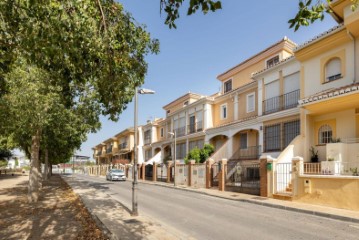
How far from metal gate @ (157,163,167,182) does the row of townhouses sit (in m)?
3.76

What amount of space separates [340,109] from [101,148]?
265 ft

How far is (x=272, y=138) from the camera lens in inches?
842

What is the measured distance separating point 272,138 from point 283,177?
5.40 meters

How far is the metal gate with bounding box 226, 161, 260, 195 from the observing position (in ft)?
60.6

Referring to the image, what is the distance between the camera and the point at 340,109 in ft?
52.0

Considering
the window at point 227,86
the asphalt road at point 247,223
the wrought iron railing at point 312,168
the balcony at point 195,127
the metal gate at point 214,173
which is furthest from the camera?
the balcony at point 195,127

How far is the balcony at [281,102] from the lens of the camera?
19922mm

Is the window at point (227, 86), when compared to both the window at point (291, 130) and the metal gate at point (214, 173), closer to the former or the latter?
the metal gate at point (214, 173)

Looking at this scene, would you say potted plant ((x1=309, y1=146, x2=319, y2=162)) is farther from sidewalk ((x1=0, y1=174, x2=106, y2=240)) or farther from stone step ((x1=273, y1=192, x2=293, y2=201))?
sidewalk ((x1=0, y1=174, x2=106, y2=240))

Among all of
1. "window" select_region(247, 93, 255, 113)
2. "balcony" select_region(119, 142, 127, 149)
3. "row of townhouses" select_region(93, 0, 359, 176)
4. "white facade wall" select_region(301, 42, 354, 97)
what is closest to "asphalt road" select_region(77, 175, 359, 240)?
"row of townhouses" select_region(93, 0, 359, 176)

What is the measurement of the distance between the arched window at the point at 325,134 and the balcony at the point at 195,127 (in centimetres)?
1634

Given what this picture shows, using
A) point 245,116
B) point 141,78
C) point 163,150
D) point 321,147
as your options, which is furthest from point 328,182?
point 163,150

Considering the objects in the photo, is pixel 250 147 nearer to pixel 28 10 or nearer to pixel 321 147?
pixel 321 147

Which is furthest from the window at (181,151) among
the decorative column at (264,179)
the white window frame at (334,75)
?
the white window frame at (334,75)
